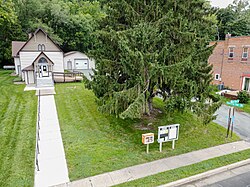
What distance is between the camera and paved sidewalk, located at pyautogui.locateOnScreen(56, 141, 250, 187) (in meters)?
6.87

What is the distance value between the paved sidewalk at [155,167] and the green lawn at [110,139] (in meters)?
0.29

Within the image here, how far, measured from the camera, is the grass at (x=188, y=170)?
6848 mm

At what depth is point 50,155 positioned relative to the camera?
8547 millimetres

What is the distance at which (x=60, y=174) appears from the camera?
285 inches

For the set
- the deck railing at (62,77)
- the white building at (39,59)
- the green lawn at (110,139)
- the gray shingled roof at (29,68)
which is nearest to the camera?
the green lawn at (110,139)

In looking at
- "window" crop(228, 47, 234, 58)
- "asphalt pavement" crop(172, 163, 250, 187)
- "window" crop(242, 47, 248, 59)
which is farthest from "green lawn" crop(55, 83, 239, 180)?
"window" crop(228, 47, 234, 58)

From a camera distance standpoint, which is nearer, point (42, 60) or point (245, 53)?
point (245, 53)

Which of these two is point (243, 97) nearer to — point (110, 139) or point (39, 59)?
point (110, 139)

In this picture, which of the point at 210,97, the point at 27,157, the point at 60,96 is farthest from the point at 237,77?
the point at 27,157

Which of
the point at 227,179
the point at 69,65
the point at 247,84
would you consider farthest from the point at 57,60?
the point at 227,179

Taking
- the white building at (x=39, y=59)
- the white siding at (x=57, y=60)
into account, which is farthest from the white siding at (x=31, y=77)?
the white siding at (x=57, y=60)

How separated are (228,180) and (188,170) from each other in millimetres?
→ 1369

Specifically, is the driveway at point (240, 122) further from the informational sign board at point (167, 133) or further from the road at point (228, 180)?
the informational sign board at point (167, 133)

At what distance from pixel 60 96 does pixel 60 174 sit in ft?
37.0
